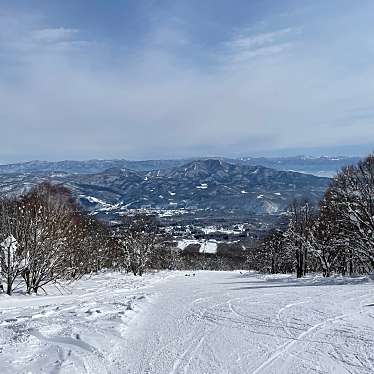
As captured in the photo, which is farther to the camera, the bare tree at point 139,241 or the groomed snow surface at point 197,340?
the bare tree at point 139,241

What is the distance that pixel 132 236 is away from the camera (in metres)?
51.8

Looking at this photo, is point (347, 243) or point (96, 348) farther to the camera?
point (347, 243)

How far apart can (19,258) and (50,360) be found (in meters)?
16.8

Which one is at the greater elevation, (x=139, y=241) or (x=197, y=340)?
(x=197, y=340)

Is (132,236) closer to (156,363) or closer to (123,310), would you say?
(123,310)

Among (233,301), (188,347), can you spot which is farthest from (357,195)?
(188,347)

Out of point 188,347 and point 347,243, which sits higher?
point 188,347

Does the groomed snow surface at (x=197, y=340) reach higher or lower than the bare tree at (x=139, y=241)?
higher

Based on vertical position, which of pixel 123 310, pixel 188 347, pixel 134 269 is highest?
pixel 188 347

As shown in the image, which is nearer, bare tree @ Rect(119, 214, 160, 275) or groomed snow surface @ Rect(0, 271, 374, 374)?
groomed snow surface @ Rect(0, 271, 374, 374)

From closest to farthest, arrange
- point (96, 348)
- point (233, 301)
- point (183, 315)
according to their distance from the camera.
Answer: point (96, 348) → point (183, 315) → point (233, 301)

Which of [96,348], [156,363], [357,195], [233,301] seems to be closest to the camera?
[156,363]

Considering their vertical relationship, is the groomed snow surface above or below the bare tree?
above

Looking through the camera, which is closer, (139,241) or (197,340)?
(197,340)
